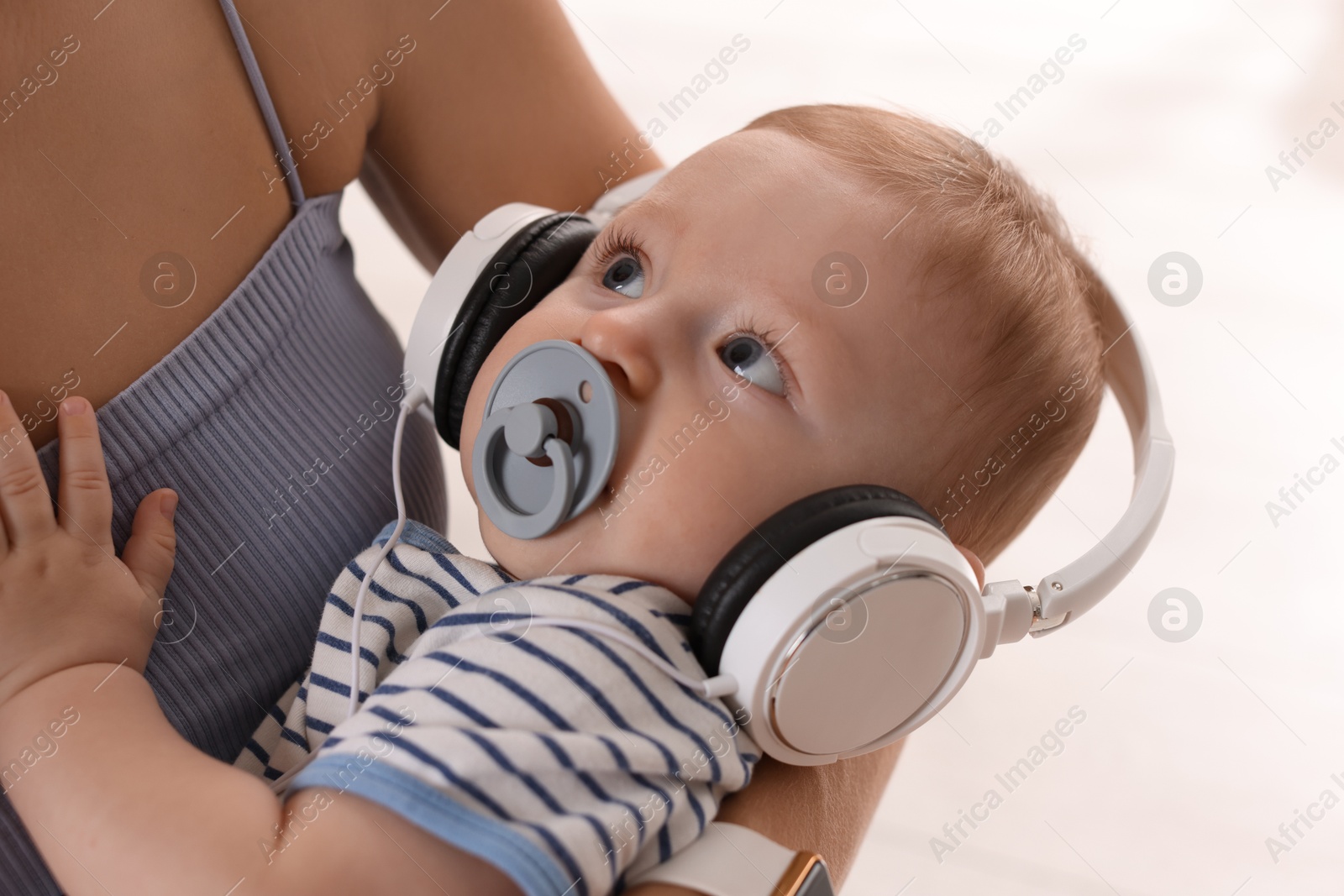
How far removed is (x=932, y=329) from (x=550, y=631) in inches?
15.0

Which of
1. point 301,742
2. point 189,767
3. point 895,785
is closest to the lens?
point 189,767

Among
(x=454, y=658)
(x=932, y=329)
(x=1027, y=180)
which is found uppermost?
(x=1027, y=180)

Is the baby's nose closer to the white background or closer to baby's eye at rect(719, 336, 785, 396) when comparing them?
baby's eye at rect(719, 336, 785, 396)

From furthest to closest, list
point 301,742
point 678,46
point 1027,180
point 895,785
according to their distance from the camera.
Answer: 1. point 678,46
2. point 895,785
3. point 1027,180
4. point 301,742

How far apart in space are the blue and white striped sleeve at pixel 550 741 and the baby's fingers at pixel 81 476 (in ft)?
0.77

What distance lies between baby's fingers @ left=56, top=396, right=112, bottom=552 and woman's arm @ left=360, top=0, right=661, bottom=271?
45 centimetres

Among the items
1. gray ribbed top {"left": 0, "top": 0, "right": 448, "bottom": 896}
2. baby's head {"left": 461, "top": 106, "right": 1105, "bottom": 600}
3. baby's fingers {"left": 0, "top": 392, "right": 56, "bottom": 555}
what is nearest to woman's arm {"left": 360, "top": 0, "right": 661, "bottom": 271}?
gray ribbed top {"left": 0, "top": 0, "right": 448, "bottom": 896}

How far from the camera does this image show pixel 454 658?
0.66 meters

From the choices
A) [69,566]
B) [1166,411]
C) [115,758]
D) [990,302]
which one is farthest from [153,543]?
[1166,411]

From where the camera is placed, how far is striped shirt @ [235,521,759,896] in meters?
0.59

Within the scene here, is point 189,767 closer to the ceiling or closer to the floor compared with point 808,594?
closer to the floor

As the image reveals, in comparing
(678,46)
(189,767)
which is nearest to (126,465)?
(189,767)

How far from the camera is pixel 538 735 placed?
62cm

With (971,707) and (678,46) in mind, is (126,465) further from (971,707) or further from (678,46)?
(678,46)
